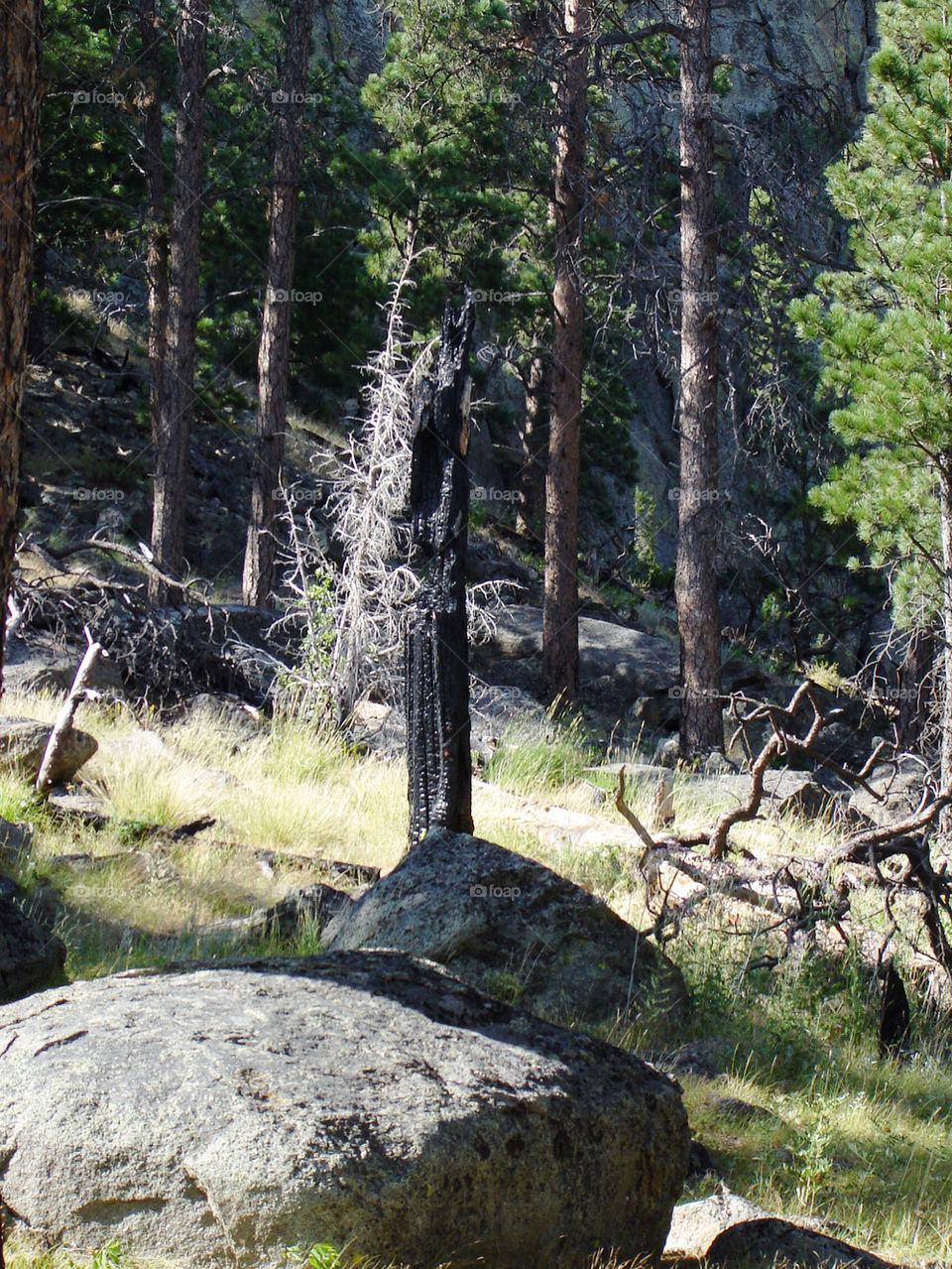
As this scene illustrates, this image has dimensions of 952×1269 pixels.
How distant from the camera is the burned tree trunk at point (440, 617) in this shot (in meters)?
7.01

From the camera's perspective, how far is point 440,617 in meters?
7.07

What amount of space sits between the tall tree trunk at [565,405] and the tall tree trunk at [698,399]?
141 cm

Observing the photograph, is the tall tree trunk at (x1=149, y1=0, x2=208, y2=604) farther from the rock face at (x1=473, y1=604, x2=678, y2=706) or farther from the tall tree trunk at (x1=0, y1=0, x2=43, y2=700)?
the tall tree trunk at (x1=0, y1=0, x2=43, y2=700)

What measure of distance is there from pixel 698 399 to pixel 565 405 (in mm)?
2161

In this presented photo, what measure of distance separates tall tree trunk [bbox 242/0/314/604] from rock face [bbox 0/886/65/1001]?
459 inches

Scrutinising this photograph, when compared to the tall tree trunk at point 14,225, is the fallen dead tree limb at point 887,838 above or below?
below

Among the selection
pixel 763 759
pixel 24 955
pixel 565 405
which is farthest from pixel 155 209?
pixel 24 955

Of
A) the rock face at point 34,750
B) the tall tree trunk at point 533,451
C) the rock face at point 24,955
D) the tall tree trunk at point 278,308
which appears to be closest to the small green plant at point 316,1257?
the rock face at point 24,955

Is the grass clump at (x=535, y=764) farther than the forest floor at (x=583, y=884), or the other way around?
the grass clump at (x=535, y=764)

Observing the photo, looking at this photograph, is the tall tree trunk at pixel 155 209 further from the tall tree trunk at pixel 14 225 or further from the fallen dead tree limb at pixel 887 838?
the tall tree trunk at pixel 14 225

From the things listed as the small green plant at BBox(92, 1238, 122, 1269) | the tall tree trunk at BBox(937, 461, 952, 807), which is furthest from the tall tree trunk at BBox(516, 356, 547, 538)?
the small green plant at BBox(92, 1238, 122, 1269)

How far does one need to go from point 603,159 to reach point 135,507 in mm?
9119

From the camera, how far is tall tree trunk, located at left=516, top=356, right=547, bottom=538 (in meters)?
23.8

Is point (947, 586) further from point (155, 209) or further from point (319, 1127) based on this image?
point (155, 209)
